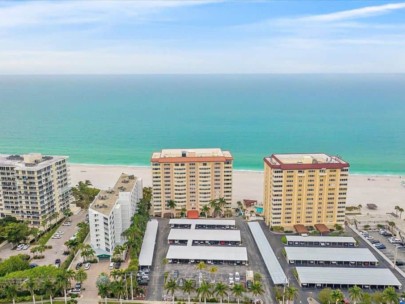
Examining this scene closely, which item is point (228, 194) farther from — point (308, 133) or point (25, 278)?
point (308, 133)

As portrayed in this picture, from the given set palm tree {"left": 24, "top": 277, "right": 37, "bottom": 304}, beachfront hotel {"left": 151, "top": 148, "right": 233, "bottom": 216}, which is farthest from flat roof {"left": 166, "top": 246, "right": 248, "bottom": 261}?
palm tree {"left": 24, "top": 277, "right": 37, "bottom": 304}

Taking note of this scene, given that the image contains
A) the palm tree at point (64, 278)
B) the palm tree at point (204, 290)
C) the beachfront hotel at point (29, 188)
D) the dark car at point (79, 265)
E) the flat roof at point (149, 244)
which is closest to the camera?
the palm tree at point (204, 290)

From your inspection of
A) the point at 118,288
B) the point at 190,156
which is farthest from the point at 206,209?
the point at 118,288

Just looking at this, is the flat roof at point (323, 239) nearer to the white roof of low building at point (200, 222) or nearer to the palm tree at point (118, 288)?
the white roof of low building at point (200, 222)

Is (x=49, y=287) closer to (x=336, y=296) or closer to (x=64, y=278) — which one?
(x=64, y=278)

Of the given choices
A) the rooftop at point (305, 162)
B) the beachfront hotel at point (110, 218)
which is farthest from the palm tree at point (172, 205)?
the rooftop at point (305, 162)

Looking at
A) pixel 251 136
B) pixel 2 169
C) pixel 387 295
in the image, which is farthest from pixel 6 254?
pixel 251 136
